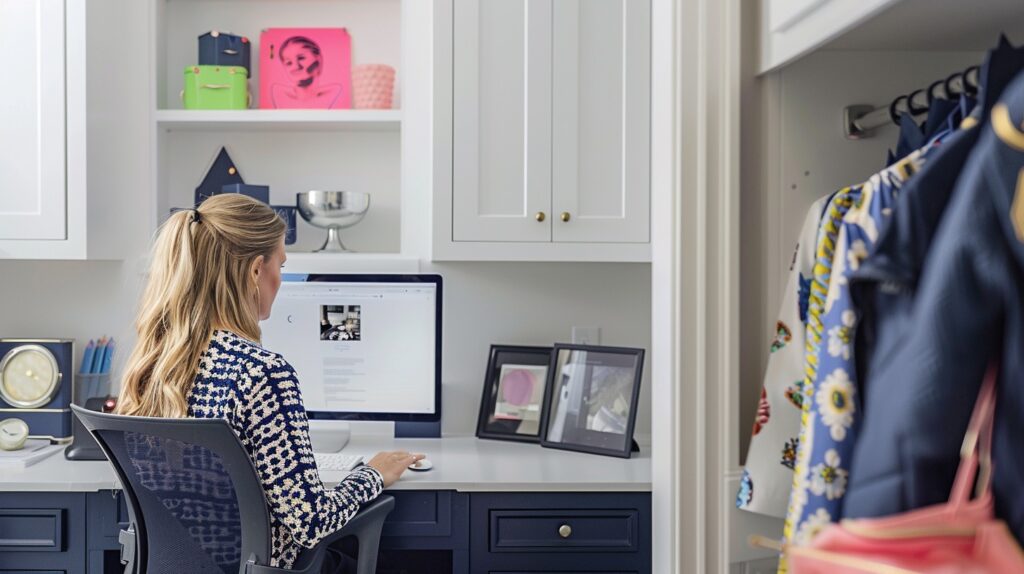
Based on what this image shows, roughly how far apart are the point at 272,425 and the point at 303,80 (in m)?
1.31

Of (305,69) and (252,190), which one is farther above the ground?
(305,69)

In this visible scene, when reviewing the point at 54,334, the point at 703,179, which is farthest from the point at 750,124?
the point at 54,334

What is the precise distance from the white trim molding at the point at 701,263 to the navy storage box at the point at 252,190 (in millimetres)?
1428

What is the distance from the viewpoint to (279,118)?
2.56 m

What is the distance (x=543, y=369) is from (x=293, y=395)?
40.3 inches

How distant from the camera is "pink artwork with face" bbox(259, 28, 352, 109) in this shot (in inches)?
105

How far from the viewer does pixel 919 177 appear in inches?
38.2

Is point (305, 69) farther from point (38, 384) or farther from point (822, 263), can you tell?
point (822, 263)

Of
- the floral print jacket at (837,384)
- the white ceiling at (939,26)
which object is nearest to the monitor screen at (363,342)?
the white ceiling at (939,26)

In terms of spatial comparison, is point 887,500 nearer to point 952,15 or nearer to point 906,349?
point 906,349

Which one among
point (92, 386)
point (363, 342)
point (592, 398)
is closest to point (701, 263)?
point (592, 398)

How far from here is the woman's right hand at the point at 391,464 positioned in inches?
80.9

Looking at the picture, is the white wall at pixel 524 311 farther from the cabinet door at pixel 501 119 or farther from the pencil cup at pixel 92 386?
the pencil cup at pixel 92 386

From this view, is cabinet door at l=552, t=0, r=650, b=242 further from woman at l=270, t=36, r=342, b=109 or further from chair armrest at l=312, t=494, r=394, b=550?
chair armrest at l=312, t=494, r=394, b=550
